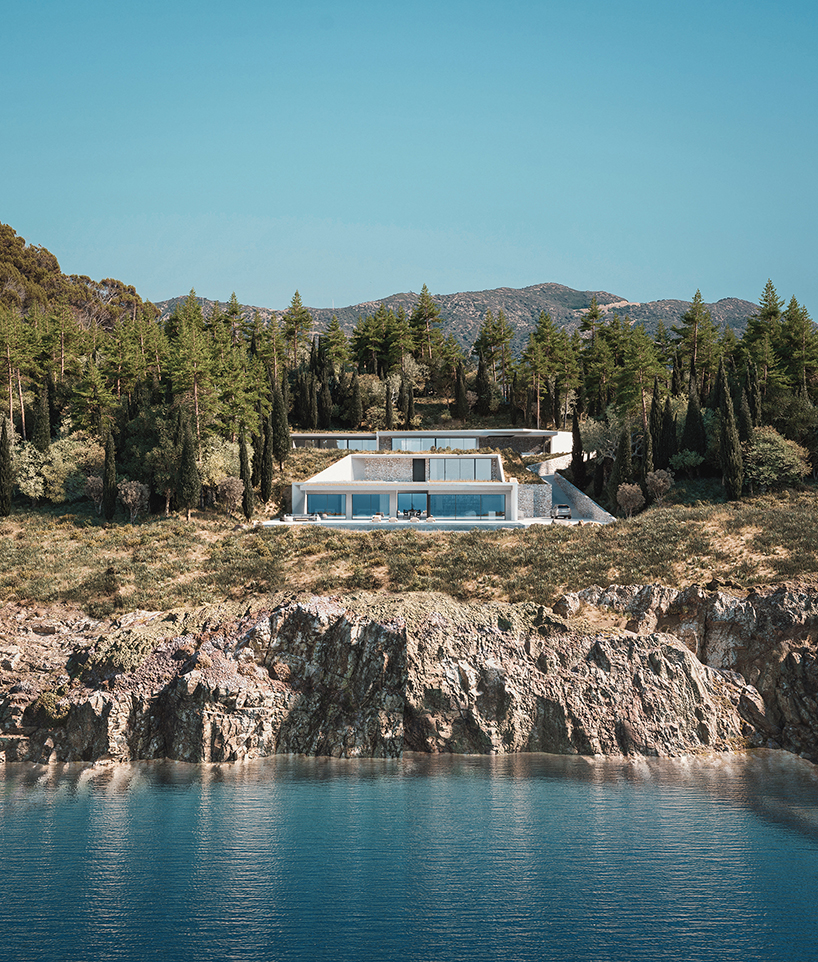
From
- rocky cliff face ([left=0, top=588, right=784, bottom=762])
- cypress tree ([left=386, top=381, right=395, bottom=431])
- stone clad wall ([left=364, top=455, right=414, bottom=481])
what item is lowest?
rocky cliff face ([left=0, top=588, right=784, bottom=762])

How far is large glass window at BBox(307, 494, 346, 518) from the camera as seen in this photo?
6369cm

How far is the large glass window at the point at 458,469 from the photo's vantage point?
6931 cm

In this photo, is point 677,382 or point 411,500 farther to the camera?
point 677,382

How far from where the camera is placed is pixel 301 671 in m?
40.5

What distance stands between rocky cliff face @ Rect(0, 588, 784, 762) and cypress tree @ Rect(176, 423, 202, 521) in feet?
64.9

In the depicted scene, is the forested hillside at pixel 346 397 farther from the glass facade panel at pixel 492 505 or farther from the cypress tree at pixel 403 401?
the glass facade panel at pixel 492 505

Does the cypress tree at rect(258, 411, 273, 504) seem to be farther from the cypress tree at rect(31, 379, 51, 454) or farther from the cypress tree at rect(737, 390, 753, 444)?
the cypress tree at rect(737, 390, 753, 444)

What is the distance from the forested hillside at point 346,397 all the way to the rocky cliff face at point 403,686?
70.7 ft

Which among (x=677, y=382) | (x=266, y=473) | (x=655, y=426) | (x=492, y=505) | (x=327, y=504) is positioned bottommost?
(x=492, y=505)

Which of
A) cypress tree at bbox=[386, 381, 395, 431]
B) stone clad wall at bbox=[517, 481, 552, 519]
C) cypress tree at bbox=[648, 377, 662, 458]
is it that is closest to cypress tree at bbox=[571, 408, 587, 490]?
cypress tree at bbox=[648, 377, 662, 458]

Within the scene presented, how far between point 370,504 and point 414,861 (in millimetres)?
39081

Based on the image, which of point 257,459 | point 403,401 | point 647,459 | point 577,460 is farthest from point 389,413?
point 647,459

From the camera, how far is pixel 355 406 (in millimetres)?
91000

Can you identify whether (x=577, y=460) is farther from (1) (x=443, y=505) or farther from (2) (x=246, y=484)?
(2) (x=246, y=484)
